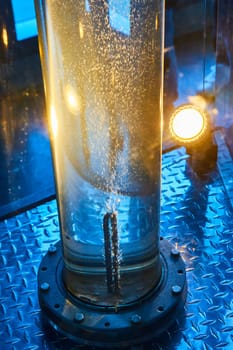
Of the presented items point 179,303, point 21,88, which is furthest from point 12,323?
point 21,88

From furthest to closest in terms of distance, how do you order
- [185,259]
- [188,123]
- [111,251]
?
[188,123], [185,259], [111,251]

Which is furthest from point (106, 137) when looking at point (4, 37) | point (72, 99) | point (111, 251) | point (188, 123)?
point (4, 37)

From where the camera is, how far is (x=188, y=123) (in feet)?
4.33

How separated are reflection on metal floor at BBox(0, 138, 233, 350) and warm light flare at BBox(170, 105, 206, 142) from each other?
9 centimetres

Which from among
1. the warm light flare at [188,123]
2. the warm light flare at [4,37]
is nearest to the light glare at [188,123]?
the warm light flare at [188,123]

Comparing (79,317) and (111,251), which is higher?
(111,251)

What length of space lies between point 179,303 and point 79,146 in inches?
14.0

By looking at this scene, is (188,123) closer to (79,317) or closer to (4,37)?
(79,317)

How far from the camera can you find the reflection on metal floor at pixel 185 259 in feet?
3.18

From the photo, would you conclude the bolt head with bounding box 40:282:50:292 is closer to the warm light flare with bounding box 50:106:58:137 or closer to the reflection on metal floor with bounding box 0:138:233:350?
the reflection on metal floor with bounding box 0:138:233:350

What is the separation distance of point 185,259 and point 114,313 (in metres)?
0.24

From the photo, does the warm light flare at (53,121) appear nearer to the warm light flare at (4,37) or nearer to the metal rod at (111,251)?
the metal rod at (111,251)

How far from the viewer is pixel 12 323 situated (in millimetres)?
1011

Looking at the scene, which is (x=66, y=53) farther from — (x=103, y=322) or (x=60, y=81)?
(x=103, y=322)
